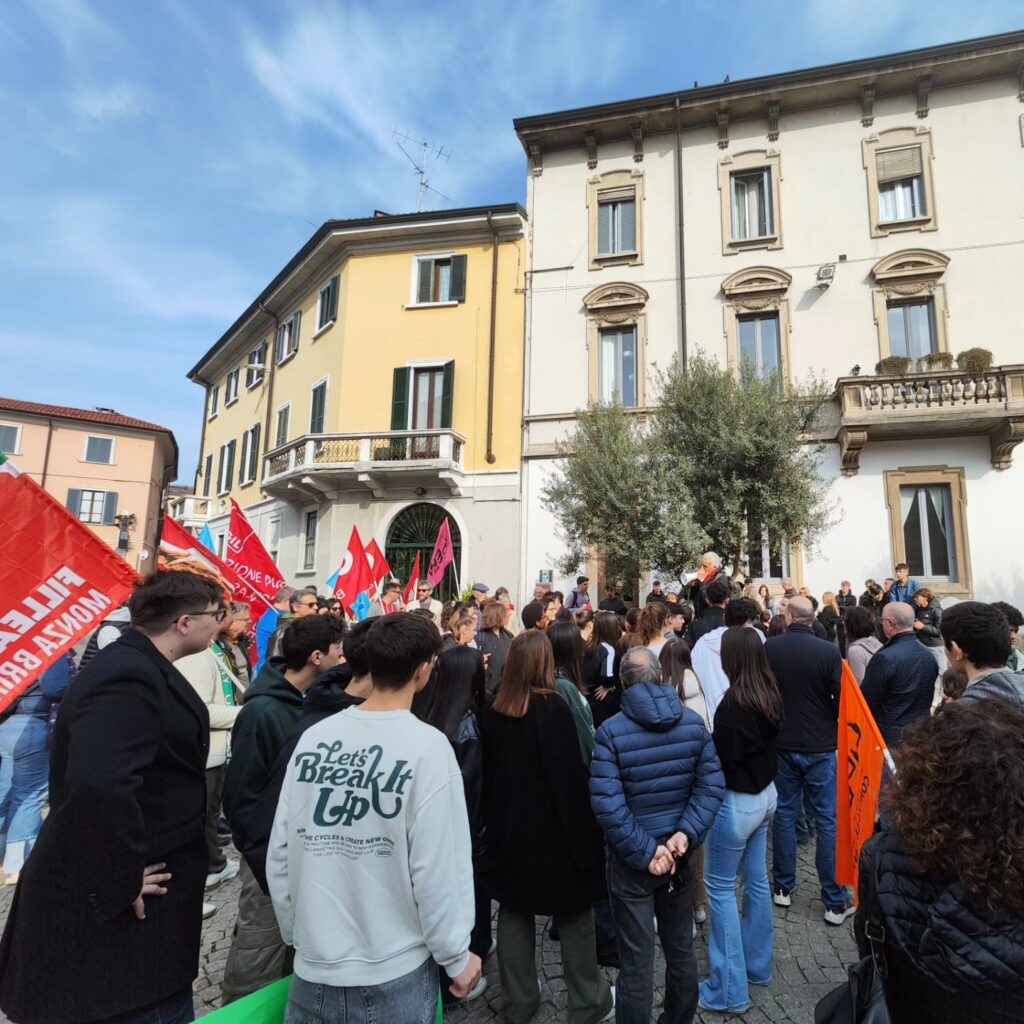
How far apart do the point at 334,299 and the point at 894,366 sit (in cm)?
1527

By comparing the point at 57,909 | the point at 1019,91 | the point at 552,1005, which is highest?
the point at 1019,91

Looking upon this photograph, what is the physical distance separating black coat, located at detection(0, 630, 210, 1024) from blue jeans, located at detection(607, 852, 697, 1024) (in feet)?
5.79

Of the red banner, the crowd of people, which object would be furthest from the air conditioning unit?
the red banner

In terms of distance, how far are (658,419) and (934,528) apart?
6282mm

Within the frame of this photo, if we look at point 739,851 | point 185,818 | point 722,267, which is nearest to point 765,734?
point 739,851

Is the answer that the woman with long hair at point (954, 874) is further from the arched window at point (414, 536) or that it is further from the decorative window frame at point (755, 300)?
the arched window at point (414, 536)

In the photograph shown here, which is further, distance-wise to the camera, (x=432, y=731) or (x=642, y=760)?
(x=642, y=760)

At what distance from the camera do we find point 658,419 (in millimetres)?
13414

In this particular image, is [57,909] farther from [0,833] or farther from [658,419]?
[658,419]

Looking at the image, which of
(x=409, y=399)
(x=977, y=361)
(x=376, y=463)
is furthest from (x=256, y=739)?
(x=409, y=399)

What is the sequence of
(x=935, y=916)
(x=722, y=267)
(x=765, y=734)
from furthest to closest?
Result: 1. (x=722, y=267)
2. (x=765, y=734)
3. (x=935, y=916)

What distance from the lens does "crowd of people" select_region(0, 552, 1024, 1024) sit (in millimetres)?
1518

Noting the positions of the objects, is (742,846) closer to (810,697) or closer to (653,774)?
(653,774)

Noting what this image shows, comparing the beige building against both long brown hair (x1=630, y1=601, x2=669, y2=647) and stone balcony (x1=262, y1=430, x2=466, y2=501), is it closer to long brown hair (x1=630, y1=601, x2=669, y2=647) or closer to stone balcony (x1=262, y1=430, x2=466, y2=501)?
stone balcony (x1=262, y1=430, x2=466, y2=501)
